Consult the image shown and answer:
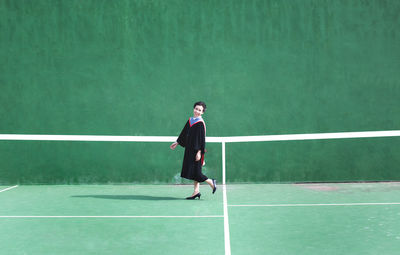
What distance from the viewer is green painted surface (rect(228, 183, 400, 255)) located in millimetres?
5109

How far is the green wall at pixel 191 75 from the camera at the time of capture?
32.1 ft

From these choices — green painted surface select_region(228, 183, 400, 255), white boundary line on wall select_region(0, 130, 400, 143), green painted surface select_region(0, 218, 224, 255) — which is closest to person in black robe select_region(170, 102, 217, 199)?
green painted surface select_region(228, 183, 400, 255)

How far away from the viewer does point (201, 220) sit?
6.41m

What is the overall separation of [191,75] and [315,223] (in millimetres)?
4345

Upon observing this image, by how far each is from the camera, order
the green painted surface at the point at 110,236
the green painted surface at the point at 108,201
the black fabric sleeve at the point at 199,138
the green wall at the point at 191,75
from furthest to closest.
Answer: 1. the green wall at the point at 191,75
2. the black fabric sleeve at the point at 199,138
3. the green painted surface at the point at 108,201
4. the green painted surface at the point at 110,236

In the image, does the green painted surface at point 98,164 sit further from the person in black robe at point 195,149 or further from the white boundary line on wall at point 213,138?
the person in black robe at point 195,149

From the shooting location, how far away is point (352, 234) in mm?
5602

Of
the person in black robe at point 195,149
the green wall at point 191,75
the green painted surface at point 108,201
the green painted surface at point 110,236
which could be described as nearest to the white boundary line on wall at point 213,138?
the green wall at point 191,75

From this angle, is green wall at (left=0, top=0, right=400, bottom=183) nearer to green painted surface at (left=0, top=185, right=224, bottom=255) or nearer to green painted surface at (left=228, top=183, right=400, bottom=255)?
green painted surface at (left=0, top=185, right=224, bottom=255)

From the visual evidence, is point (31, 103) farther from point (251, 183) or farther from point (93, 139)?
point (251, 183)

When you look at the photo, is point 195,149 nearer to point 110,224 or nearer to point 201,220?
point 201,220

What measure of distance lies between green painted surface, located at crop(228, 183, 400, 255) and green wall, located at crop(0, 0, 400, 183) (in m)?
1.50

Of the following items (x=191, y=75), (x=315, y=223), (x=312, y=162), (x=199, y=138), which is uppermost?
(x=191, y=75)

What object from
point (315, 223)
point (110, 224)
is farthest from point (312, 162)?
point (110, 224)
